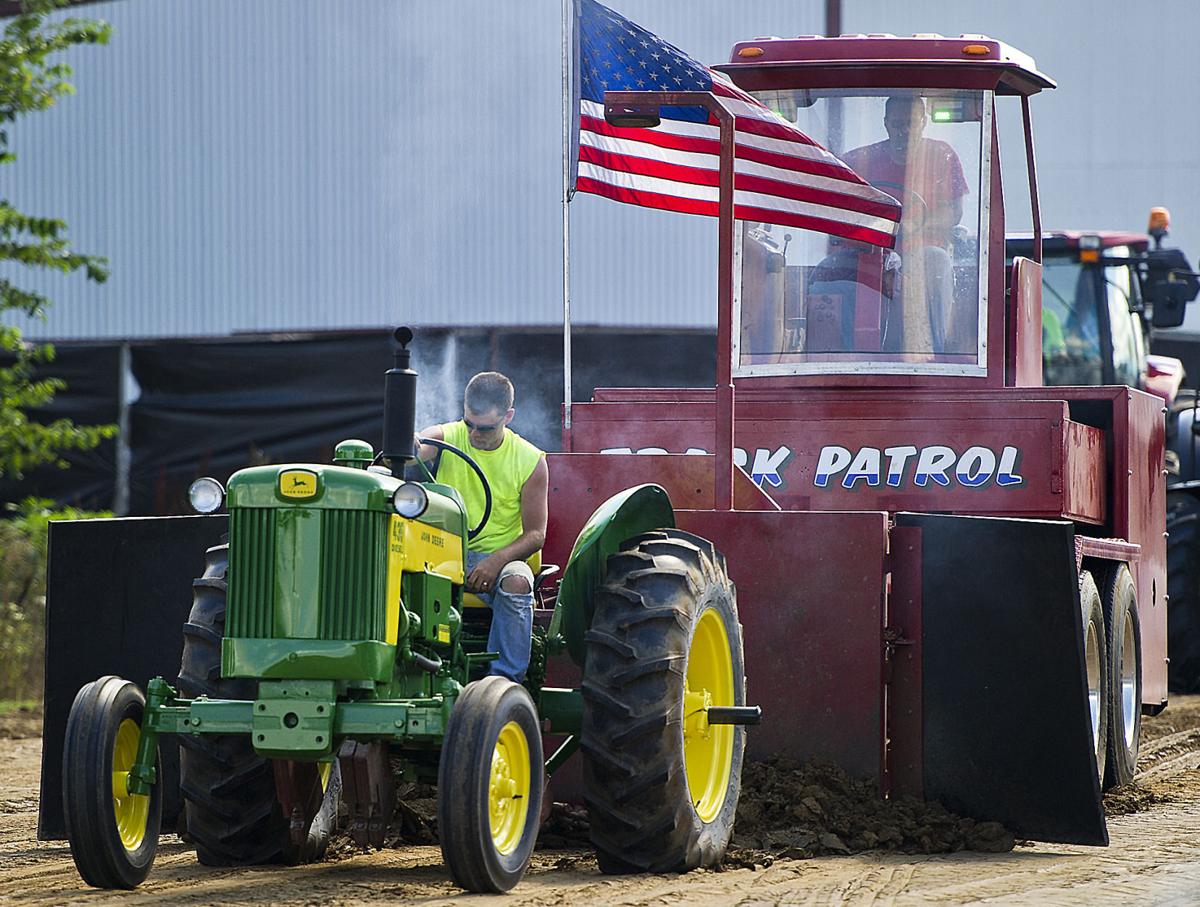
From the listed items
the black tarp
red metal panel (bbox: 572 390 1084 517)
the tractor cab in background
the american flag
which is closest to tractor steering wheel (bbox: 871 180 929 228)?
the american flag

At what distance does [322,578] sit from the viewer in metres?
5.48

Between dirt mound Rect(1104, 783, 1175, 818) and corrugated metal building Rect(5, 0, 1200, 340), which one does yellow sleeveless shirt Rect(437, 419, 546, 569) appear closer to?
dirt mound Rect(1104, 783, 1175, 818)

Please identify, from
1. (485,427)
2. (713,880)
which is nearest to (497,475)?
(485,427)

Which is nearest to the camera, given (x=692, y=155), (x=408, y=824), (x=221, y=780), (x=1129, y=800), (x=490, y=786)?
(x=490, y=786)

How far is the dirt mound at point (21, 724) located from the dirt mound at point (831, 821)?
618 cm

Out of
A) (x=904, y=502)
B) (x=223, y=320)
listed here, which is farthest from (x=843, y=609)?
(x=223, y=320)

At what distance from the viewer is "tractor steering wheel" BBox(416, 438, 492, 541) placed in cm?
634

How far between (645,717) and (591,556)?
67 cm

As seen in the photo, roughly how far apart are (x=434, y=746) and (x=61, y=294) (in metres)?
16.8

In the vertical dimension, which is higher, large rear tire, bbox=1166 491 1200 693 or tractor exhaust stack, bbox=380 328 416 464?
tractor exhaust stack, bbox=380 328 416 464

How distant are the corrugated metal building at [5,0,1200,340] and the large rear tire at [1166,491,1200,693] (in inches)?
314

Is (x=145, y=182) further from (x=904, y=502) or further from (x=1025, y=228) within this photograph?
(x=904, y=502)

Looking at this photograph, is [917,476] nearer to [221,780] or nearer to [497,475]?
[497,475]

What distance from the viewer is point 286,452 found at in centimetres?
1653
